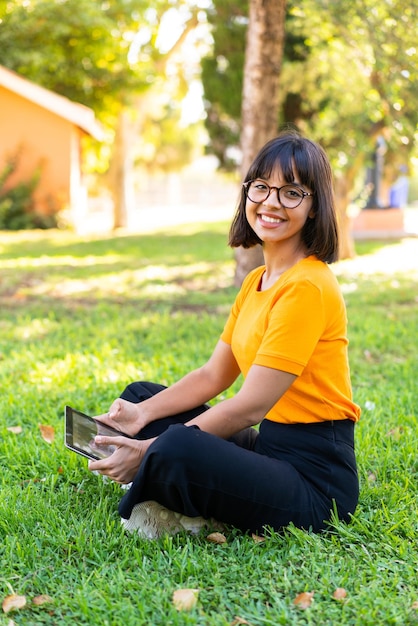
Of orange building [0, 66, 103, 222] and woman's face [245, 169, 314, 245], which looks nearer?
woman's face [245, 169, 314, 245]

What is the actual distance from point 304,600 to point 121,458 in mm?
789

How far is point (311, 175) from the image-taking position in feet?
9.13

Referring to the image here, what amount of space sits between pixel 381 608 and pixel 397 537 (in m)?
0.49

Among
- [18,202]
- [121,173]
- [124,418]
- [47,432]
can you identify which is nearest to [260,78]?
[47,432]

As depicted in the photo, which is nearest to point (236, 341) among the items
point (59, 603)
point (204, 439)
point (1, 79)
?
point (204, 439)

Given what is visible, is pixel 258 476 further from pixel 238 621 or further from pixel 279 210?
pixel 279 210

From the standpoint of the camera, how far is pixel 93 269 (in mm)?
11617

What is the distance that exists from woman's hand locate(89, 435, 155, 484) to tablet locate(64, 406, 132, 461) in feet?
0.50

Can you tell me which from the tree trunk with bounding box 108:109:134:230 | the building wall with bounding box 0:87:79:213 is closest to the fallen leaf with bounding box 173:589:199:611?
the building wall with bounding box 0:87:79:213

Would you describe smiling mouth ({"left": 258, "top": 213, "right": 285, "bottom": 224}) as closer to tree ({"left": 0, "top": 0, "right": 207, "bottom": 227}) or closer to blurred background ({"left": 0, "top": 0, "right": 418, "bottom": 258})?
blurred background ({"left": 0, "top": 0, "right": 418, "bottom": 258})

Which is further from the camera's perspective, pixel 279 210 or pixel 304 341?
pixel 279 210

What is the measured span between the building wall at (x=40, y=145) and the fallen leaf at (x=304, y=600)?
19049 mm

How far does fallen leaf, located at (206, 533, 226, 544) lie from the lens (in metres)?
2.86

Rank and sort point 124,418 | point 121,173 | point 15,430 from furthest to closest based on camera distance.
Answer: point 121,173 → point 15,430 → point 124,418
